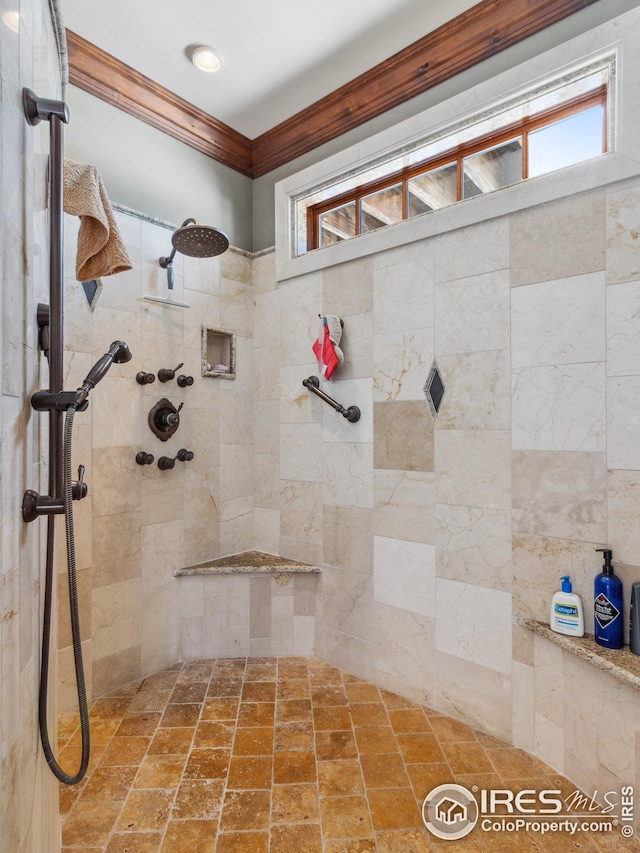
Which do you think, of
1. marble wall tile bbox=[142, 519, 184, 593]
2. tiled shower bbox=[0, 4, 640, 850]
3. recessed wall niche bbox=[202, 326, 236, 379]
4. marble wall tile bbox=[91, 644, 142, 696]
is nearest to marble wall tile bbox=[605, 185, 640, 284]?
tiled shower bbox=[0, 4, 640, 850]

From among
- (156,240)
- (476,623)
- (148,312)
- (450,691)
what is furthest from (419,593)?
(156,240)

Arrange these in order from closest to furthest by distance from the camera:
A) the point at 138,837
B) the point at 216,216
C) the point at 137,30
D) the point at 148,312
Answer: the point at 138,837 < the point at 137,30 < the point at 148,312 < the point at 216,216

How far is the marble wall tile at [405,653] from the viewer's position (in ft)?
6.55

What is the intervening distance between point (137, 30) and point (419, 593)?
2.80 meters

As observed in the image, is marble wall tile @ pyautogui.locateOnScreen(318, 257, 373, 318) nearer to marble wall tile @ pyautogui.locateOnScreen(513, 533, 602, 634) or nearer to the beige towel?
the beige towel

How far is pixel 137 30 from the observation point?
1996 mm

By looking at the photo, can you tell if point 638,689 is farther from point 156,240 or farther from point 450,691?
point 156,240

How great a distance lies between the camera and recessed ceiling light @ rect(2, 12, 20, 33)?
2.69ft

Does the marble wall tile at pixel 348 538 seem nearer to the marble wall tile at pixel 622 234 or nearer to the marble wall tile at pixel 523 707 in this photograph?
the marble wall tile at pixel 523 707

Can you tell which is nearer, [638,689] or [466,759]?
[638,689]

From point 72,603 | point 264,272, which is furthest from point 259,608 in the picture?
point 264,272


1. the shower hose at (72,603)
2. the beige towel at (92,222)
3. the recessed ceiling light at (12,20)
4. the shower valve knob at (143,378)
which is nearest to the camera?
the recessed ceiling light at (12,20)

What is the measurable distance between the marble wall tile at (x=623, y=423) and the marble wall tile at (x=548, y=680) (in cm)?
71

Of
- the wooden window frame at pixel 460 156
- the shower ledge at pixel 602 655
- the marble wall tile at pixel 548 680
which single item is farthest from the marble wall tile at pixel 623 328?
the marble wall tile at pixel 548 680
